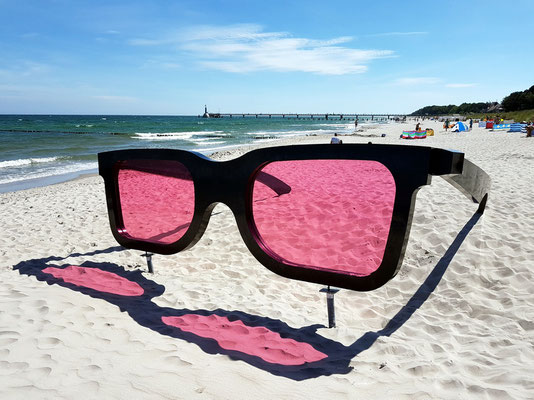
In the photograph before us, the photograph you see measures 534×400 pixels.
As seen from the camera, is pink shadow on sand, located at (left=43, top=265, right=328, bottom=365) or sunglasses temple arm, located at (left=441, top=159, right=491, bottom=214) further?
sunglasses temple arm, located at (left=441, top=159, right=491, bottom=214)

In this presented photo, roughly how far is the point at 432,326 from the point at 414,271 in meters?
0.74

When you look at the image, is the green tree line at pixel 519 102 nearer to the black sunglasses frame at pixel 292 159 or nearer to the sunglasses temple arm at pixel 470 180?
the sunglasses temple arm at pixel 470 180

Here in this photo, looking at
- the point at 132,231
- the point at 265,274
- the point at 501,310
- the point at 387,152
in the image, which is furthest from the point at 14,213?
the point at 501,310

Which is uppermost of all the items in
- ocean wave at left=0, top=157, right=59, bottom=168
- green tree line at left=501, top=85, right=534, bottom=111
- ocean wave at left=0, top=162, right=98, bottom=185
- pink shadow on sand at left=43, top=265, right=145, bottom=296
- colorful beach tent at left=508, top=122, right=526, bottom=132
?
green tree line at left=501, top=85, right=534, bottom=111

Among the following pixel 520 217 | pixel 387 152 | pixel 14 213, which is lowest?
pixel 14 213

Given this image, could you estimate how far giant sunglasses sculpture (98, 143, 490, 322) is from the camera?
1.63 meters

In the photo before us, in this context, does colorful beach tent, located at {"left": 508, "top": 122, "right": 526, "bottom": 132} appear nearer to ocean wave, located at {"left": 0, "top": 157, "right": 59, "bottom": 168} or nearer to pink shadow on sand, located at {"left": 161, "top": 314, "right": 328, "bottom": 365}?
pink shadow on sand, located at {"left": 161, "top": 314, "right": 328, "bottom": 365}

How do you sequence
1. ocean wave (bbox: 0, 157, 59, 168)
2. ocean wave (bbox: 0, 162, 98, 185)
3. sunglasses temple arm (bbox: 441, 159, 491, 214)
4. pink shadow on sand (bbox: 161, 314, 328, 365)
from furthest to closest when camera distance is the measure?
1. ocean wave (bbox: 0, 157, 59, 168)
2. ocean wave (bbox: 0, 162, 98, 185)
3. sunglasses temple arm (bbox: 441, 159, 491, 214)
4. pink shadow on sand (bbox: 161, 314, 328, 365)

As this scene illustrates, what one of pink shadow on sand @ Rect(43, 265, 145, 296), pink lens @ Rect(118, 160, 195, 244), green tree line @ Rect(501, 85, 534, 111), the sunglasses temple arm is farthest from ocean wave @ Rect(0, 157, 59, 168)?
green tree line @ Rect(501, 85, 534, 111)

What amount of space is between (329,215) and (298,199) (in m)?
0.34

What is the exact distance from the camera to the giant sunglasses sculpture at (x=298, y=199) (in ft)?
5.35

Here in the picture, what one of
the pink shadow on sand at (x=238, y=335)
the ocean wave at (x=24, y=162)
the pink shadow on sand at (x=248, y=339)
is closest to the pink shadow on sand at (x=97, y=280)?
the pink shadow on sand at (x=238, y=335)

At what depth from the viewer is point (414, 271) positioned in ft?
9.13

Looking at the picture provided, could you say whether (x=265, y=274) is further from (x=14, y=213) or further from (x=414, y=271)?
(x=14, y=213)
